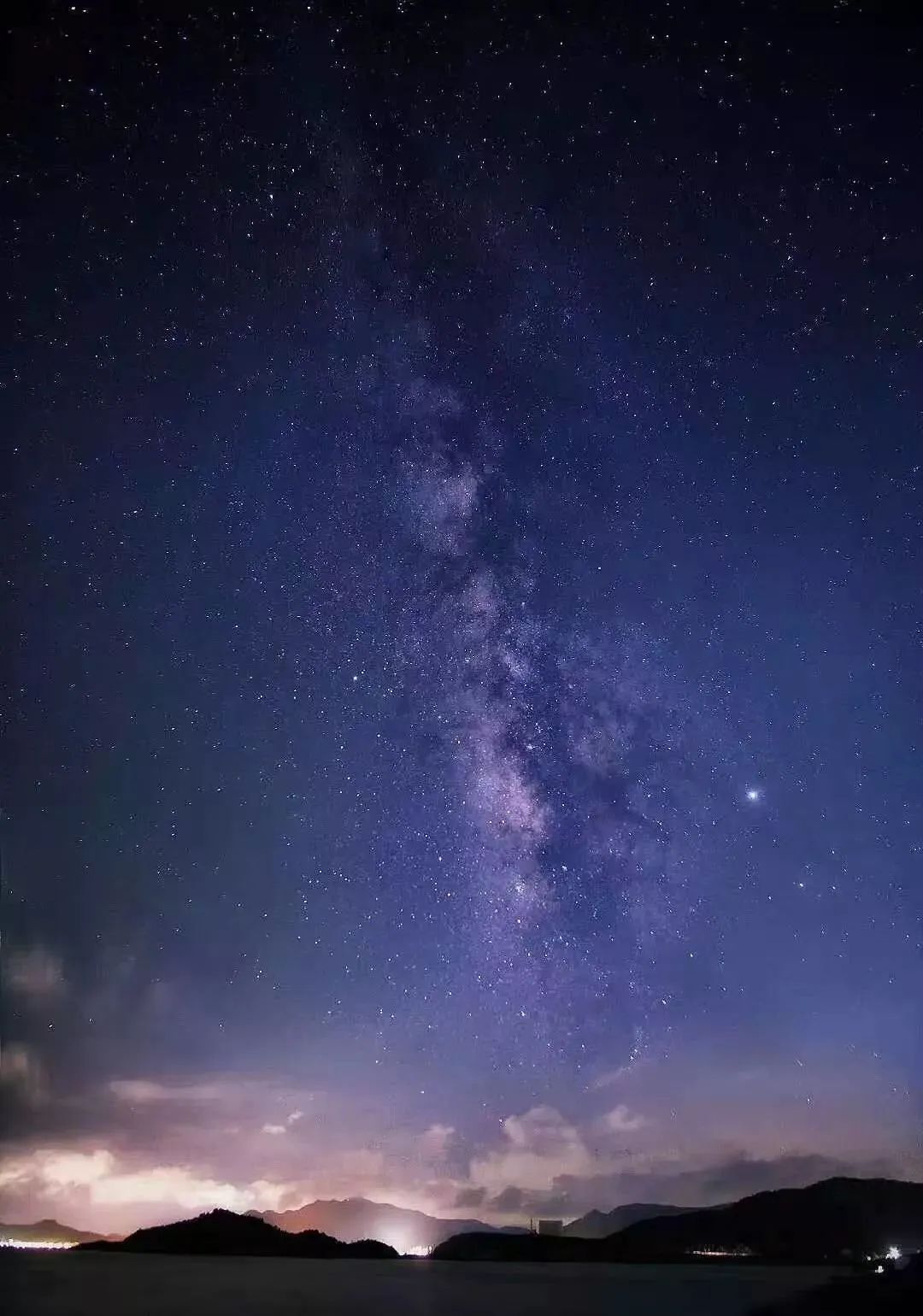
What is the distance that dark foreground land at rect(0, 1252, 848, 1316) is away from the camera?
86.6m

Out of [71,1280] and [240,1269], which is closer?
[71,1280]

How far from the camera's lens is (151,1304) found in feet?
292

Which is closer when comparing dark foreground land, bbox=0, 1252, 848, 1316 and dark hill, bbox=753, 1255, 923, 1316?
dark hill, bbox=753, 1255, 923, 1316

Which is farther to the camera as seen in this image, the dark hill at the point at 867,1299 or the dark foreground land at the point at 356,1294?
the dark foreground land at the point at 356,1294

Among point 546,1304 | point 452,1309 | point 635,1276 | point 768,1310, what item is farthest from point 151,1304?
point 635,1276

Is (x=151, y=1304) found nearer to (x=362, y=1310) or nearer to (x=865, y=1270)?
(x=362, y=1310)

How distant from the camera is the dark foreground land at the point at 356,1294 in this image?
8662cm

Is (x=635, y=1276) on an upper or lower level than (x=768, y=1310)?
lower

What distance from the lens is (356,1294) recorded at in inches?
4636

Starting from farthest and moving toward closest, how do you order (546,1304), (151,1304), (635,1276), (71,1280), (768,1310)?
(635,1276)
(71,1280)
(546,1304)
(151,1304)
(768,1310)

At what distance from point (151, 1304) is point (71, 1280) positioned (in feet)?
207

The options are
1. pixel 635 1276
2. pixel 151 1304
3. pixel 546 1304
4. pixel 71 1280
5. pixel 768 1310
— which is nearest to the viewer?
pixel 768 1310

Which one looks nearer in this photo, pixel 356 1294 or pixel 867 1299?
pixel 867 1299

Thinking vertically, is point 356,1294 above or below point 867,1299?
below
